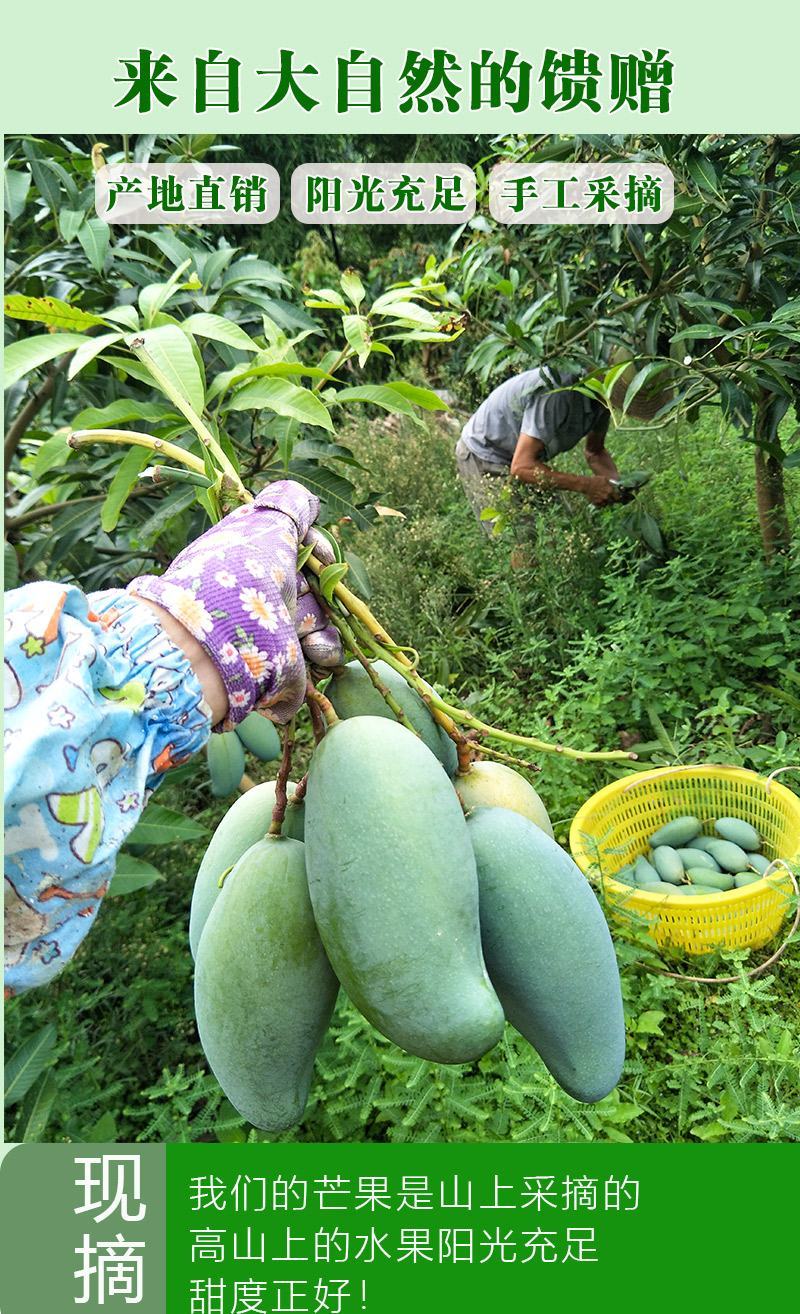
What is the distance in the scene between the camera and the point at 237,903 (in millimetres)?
646

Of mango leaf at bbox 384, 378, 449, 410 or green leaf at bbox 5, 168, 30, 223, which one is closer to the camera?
mango leaf at bbox 384, 378, 449, 410

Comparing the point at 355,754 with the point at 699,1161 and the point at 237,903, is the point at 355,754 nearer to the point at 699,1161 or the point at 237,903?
the point at 237,903

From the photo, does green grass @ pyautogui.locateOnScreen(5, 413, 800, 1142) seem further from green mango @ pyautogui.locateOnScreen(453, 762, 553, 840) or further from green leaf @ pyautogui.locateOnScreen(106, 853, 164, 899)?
green mango @ pyautogui.locateOnScreen(453, 762, 553, 840)

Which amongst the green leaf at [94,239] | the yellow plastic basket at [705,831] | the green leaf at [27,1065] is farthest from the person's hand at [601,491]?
the green leaf at [27,1065]

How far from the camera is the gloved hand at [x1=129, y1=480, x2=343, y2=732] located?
2.55 feet

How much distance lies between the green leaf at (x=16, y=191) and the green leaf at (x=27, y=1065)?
116cm

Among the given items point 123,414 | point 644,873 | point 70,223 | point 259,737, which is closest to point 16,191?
point 70,223

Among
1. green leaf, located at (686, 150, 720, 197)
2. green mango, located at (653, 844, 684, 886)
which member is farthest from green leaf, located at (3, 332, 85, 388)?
green mango, located at (653, 844, 684, 886)

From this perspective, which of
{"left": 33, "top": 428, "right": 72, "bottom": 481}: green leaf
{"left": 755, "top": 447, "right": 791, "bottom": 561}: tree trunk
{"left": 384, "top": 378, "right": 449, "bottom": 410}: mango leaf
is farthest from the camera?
{"left": 755, "top": 447, "right": 791, "bottom": 561}: tree trunk

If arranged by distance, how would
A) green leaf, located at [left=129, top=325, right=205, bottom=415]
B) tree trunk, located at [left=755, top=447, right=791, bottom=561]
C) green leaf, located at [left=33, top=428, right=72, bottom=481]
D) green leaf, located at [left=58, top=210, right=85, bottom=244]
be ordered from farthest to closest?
1. tree trunk, located at [left=755, top=447, right=791, bottom=561]
2. green leaf, located at [left=58, top=210, right=85, bottom=244]
3. green leaf, located at [left=33, top=428, right=72, bottom=481]
4. green leaf, located at [left=129, top=325, right=205, bottom=415]

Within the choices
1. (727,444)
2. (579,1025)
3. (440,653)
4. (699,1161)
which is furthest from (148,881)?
(727,444)

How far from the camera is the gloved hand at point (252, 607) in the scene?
2.55 ft

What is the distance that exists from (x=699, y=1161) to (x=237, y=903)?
80cm

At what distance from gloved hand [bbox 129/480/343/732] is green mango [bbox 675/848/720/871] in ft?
4.31
